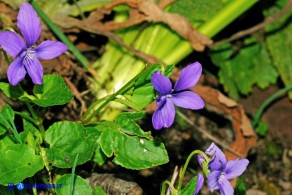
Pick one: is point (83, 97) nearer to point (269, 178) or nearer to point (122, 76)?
point (122, 76)

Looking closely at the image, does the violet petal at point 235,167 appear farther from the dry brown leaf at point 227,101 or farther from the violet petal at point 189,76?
the dry brown leaf at point 227,101

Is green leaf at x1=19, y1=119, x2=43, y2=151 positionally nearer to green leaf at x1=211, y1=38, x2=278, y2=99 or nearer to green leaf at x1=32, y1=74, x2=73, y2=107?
green leaf at x1=32, y1=74, x2=73, y2=107

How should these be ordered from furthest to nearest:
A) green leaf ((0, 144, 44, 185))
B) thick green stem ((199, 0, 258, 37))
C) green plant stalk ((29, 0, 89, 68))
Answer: thick green stem ((199, 0, 258, 37)) < green plant stalk ((29, 0, 89, 68)) < green leaf ((0, 144, 44, 185))

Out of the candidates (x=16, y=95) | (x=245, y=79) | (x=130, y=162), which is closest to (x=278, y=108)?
(x=245, y=79)

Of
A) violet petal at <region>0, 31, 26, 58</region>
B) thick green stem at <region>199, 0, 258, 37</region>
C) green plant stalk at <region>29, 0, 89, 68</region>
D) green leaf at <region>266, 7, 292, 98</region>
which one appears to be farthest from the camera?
green leaf at <region>266, 7, 292, 98</region>

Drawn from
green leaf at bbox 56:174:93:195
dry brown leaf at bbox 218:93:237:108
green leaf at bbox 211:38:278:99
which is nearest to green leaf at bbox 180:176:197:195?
green leaf at bbox 56:174:93:195

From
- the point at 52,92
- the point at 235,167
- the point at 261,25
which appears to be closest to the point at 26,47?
the point at 52,92
